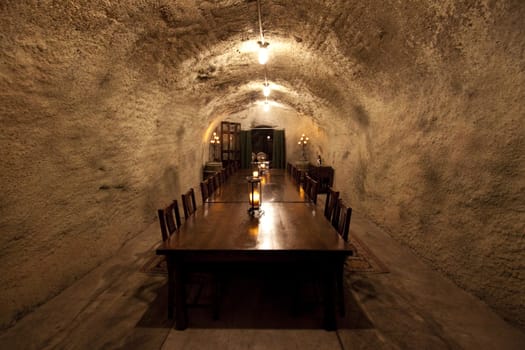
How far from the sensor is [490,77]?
7.68ft

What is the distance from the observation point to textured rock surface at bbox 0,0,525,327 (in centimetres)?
219

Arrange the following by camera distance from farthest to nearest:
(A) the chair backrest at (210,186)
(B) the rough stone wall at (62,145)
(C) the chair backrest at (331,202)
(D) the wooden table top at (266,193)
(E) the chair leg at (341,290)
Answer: (A) the chair backrest at (210,186)
(D) the wooden table top at (266,193)
(C) the chair backrest at (331,202)
(E) the chair leg at (341,290)
(B) the rough stone wall at (62,145)

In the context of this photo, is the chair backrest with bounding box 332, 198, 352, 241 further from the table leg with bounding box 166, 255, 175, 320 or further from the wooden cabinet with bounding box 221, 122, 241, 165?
the wooden cabinet with bounding box 221, 122, 241, 165

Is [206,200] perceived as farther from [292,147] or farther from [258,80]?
[292,147]

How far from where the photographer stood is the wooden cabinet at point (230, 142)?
11.4 m

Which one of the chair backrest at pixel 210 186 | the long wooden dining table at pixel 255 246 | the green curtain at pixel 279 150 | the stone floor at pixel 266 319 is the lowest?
the stone floor at pixel 266 319

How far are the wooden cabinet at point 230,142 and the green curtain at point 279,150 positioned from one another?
1.55 m

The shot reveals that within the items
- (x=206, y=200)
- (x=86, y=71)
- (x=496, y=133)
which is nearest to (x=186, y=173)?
(x=206, y=200)

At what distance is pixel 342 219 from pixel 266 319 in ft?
3.57

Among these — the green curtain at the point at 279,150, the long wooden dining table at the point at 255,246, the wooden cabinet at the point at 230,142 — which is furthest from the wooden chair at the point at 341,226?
the green curtain at the point at 279,150

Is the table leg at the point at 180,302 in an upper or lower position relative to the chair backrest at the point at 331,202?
lower

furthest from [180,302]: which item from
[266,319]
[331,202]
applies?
[331,202]

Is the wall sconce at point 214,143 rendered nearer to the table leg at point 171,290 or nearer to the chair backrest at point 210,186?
the chair backrest at point 210,186

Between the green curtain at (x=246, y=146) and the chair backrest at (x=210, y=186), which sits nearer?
the chair backrest at (x=210, y=186)
